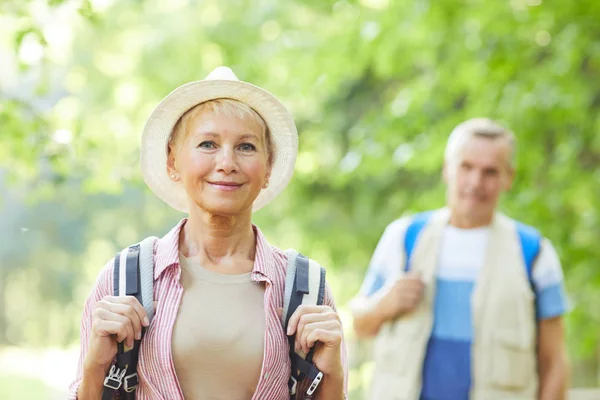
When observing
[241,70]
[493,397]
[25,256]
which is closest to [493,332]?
[493,397]

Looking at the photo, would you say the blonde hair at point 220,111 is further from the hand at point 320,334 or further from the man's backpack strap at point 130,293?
the hand at point 320,334

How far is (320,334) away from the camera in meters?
2.21

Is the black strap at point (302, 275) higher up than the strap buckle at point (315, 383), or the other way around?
the black strap at point (302, 275)

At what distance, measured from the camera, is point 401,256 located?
4.42 m

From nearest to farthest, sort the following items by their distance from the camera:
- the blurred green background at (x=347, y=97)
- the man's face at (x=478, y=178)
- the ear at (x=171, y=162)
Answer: the ear at (x=171, y=162) → the man's face at (x=478, y=178) → the blurred green background at (x=347, y=97)

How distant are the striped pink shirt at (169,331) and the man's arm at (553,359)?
2.14m

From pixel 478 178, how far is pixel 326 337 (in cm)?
234

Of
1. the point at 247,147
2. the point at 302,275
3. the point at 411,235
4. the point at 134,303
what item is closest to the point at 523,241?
the point at 411,235

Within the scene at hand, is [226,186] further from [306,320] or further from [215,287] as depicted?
[306,320]

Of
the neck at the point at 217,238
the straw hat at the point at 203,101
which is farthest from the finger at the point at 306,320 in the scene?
the straw hat at the point at 203,101

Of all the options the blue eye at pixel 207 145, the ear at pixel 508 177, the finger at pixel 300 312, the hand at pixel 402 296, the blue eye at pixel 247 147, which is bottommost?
the finger at pixel 300 312

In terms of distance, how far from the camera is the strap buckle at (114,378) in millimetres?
2195

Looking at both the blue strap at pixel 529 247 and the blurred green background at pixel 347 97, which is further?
the blurred green background at pixel 347 97

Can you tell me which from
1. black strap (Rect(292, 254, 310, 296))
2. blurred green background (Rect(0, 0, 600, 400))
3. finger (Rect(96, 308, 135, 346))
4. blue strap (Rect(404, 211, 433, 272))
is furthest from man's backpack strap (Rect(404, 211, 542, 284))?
finger (Rect(96, 308, 135, 346))
